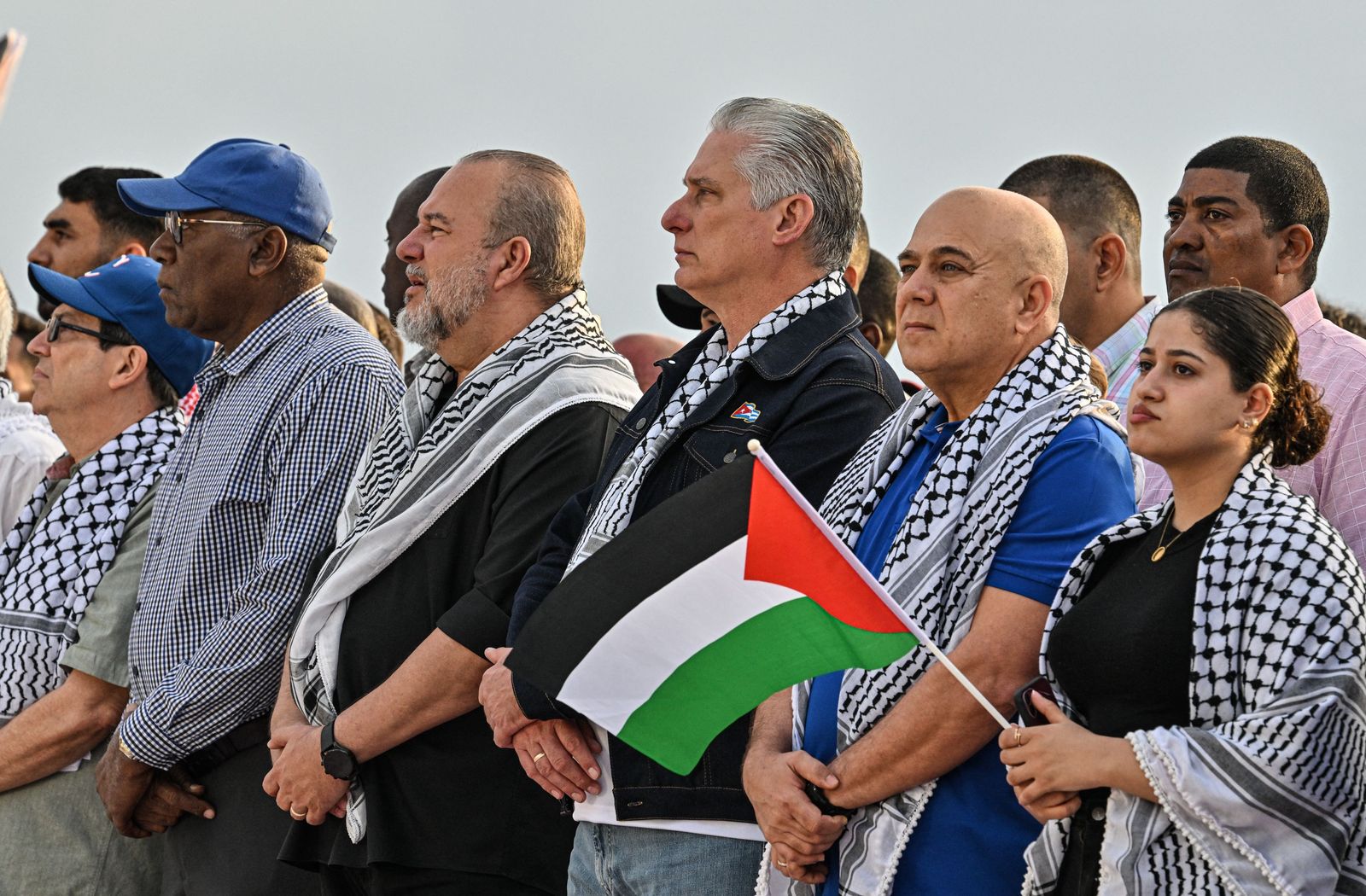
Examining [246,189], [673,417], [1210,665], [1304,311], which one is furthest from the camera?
[246,189]

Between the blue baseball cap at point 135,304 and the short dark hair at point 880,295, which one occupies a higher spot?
the short dark hair at point 880,295

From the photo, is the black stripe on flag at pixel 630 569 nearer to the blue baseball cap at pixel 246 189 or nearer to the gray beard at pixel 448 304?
the gray beard at pixel 448 304

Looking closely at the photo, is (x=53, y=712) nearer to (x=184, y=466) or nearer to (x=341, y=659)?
(x=184, y=466)

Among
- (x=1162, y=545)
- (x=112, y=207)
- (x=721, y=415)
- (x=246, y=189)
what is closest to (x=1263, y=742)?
(x=1162, y=545)

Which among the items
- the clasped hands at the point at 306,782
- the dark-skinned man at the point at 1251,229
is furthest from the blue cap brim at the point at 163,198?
the dark-skinned man at the point at 1251,229

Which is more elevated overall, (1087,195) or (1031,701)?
(1087,195)

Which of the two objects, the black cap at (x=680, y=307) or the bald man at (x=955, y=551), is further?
the black cap at (x=680, y=307)

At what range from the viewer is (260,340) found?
544 cm

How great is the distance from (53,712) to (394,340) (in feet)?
9.01

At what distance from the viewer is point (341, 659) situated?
184 inches

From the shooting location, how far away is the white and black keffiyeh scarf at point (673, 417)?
418 centimetres

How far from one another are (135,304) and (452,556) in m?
1.99

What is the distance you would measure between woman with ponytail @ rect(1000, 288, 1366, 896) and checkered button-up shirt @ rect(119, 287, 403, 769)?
237 centimetres

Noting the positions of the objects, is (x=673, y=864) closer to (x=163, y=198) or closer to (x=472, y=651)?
(x=472, y=651)
